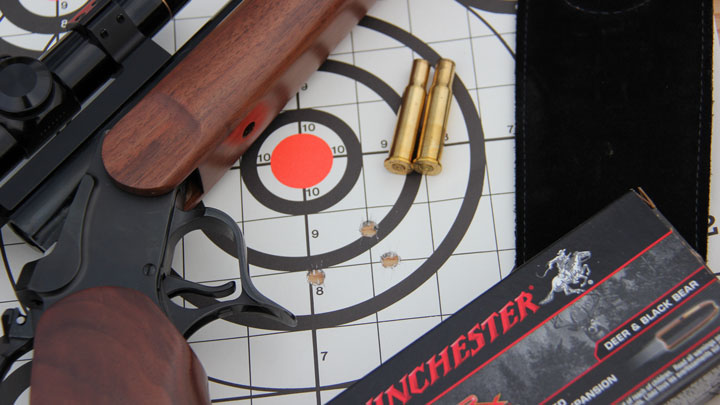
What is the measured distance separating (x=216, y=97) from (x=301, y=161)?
318 mm

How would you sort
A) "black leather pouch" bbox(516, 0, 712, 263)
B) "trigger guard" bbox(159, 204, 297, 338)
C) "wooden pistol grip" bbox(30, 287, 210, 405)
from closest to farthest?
"wooden pistol grip" bbox(30, 287, 210, 405) < "trigger guard" bbox(159, 204, 297, 338) < "black leather pouch" bbox(516, 0, 712, 263)

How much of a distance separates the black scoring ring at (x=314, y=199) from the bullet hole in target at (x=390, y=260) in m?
0.15

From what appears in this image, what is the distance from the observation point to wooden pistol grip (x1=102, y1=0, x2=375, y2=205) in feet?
3.02

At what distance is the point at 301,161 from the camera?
4.14 ft

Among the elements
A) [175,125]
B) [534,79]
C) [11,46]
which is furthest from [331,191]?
[11,46]

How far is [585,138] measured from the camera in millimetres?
1209

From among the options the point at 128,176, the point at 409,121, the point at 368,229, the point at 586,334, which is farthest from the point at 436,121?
the point at 128,176

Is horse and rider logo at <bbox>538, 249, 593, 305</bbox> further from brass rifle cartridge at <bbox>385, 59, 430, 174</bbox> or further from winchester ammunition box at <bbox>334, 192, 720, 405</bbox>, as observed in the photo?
brass rifle cartridge at <bbox>385, 59, 430, 174</bbox>

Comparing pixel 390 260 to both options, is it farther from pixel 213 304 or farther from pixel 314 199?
pixel 213 304

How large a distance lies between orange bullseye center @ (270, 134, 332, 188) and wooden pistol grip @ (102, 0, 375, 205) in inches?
4.3

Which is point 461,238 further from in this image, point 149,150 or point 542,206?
point 149,150

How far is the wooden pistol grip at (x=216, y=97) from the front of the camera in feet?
3.02

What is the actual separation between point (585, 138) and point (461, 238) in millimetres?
321

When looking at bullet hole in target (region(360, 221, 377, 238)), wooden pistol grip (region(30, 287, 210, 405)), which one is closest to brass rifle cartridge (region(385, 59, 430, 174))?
bullet hole in target (region(360, 221, 377, 238))
